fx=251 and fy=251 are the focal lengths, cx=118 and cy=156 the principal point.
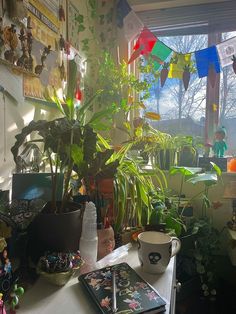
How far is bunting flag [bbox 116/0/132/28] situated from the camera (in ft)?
5.55

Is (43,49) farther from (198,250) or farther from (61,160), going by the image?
(198,250)

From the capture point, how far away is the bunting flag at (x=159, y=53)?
5.42 feet

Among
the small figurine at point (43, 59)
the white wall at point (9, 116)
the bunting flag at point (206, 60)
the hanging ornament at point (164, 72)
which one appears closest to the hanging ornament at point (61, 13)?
the small figurine at point (43, 59)

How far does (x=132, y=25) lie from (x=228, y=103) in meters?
0.84

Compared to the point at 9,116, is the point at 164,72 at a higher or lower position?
higher

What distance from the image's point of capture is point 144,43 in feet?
5.52

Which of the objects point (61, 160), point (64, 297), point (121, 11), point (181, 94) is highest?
point (121, 11)

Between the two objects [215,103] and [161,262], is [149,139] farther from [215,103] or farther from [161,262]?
[161,262]

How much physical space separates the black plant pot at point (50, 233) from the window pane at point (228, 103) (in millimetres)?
1401

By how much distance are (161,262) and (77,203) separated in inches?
12.5

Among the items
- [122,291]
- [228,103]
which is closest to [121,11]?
[228,103]

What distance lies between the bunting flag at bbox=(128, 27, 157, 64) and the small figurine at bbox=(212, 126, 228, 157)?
2.32ft

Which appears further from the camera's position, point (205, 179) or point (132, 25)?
point (132, 25)

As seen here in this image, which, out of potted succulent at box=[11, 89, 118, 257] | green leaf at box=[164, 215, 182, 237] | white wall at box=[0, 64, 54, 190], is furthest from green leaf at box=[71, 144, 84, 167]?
green leaf at box=[164, 215, 182, 237]
